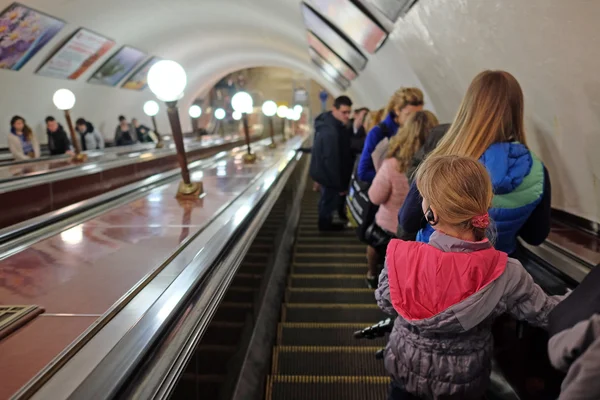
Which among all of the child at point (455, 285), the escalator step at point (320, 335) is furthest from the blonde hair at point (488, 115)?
the escalator step at point (320, 335)

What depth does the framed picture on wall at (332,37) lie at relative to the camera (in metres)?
8.45

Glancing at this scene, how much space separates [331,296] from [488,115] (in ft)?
8.71

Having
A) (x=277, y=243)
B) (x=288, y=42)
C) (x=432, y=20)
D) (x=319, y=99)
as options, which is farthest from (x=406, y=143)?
(x=319, y=99)

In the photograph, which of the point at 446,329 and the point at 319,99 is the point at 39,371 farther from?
the point at 319,99

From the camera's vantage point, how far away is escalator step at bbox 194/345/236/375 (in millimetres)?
1794

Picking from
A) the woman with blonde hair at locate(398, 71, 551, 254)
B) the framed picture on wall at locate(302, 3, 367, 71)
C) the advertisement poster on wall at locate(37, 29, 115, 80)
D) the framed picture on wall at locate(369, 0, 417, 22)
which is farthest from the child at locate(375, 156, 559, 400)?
the advertisement poster on wall at locate(37, 29, 115, 80)

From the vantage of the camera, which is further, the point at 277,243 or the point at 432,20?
the point at 277,243

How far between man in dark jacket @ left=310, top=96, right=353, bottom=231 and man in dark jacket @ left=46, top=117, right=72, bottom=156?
19.1 feet

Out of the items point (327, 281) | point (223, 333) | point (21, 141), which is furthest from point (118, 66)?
point (223, 333)

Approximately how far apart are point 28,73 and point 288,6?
5.52 meters

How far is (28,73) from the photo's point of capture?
33.9 feet

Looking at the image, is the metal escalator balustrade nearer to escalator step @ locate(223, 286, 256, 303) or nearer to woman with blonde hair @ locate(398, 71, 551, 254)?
escalator step @ locate(223, 286, 256, 303)

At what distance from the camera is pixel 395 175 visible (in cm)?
339

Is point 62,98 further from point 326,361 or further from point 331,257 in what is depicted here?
point 326,361
